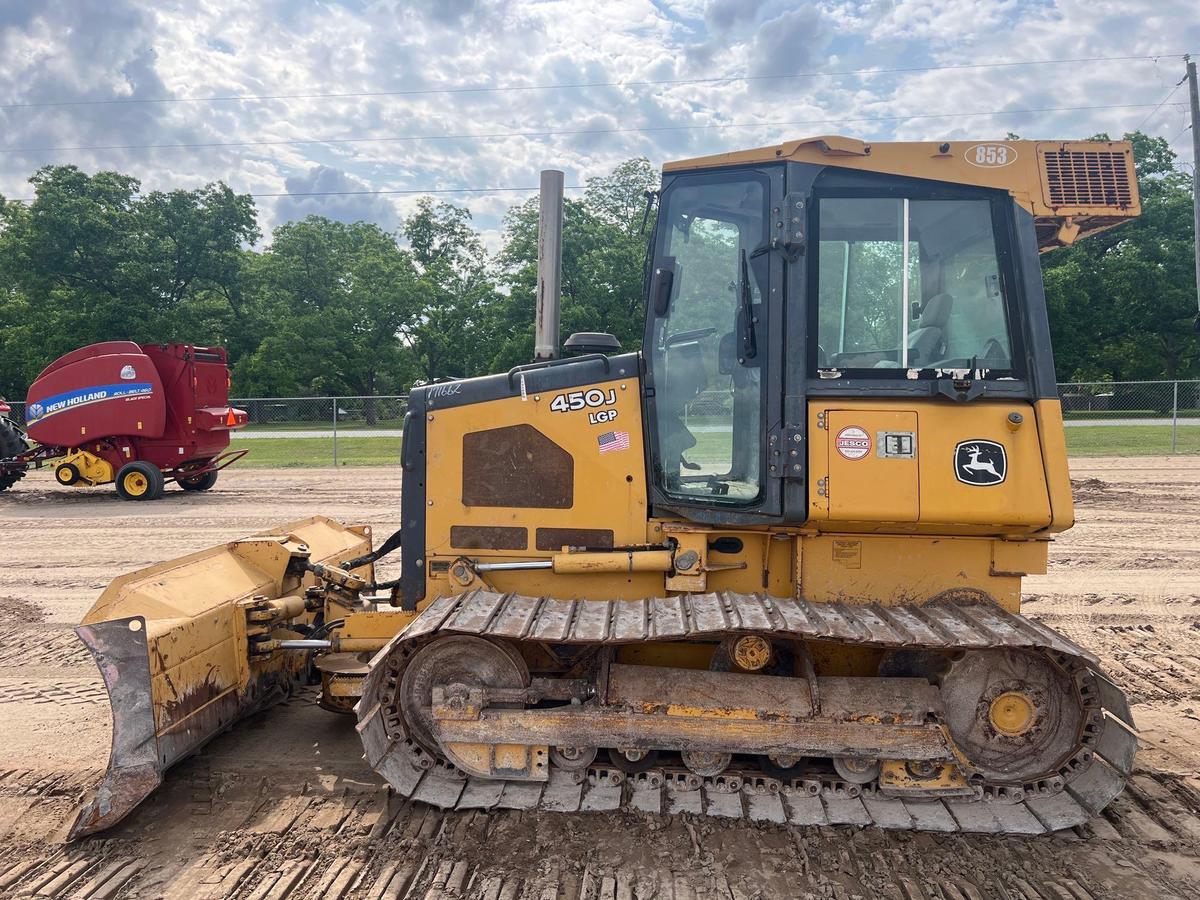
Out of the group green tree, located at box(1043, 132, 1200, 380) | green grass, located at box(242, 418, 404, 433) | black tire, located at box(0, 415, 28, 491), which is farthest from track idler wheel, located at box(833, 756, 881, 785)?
green tree, located at box(1043, 132, 1200, 380)

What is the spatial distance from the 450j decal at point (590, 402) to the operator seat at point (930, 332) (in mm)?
1445

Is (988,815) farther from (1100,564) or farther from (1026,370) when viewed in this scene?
(1100,564)

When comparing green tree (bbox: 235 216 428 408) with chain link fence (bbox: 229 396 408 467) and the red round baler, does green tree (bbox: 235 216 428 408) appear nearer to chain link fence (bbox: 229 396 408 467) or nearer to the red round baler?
chain link fence (bbox: 229 396 408 467)

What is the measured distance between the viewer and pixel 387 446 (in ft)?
70.5

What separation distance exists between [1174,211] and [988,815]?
128 feet

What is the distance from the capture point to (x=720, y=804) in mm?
3598

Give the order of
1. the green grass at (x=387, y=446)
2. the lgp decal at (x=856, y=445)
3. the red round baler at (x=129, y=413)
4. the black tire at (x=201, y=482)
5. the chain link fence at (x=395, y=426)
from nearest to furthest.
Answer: the lgp decal at (x=856, y=445)
the red round baler at (x=129, y=413)
the black tire at (x=201, y=482)
the green grass at (x=387, y=446)
the chain link fence at (x=395, y=426)

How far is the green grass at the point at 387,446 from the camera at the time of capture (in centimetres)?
1816

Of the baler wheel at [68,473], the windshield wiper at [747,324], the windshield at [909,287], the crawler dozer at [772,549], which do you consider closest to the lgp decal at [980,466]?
the crawler dozer at [772,549]

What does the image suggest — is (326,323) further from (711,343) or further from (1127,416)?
(711,343)

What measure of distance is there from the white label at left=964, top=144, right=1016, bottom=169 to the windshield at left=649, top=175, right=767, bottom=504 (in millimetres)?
992

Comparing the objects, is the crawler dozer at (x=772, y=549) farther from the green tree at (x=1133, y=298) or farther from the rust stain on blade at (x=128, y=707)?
the green tree at (x=1133, y=298)

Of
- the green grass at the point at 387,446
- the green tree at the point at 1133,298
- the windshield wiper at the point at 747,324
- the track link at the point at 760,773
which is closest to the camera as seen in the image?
the track link at the point at 760,773

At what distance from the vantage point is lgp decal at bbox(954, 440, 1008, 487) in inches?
145
